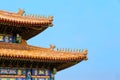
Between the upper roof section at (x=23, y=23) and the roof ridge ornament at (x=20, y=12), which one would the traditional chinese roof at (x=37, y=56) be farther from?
the roof ridge ornament at (x=20, y=12)

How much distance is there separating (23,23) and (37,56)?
3257 mm

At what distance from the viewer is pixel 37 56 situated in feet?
78.6

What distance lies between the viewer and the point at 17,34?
26.7m

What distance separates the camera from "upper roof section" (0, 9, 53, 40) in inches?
1001

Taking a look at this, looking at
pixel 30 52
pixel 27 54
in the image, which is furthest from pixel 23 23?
pixel 27 54

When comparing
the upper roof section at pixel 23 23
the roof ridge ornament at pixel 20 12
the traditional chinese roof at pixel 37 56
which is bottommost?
the traditional chinese roof at pixel 37 56

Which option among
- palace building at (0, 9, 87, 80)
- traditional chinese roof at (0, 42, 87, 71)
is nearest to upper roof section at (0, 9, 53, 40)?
palace building at (0, 9, 87, 80)

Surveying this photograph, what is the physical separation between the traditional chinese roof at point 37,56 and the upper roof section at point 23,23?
1.22m

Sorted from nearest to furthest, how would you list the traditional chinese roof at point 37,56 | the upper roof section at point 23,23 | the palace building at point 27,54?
1. the traditional chinese roof at point 37,56
2. the palace building at point 27,54
3. the upper roof section at point 23,23

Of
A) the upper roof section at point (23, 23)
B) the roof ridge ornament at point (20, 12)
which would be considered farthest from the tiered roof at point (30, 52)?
the roof ridge ornament at point (20, 12)

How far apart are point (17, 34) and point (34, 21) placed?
1.69 meters

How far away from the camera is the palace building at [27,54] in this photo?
78.5 ft

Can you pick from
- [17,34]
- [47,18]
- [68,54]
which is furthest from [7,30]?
[68,54]

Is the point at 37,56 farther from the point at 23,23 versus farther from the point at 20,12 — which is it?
the point at 20,12
